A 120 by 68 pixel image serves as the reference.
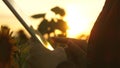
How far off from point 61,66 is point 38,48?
0.24ft

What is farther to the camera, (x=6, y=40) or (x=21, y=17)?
(x=6, y=40)


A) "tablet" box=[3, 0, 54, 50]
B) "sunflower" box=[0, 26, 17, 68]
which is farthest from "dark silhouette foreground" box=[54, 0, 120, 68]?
"sunflower" box=[0, 26, 17, 68]

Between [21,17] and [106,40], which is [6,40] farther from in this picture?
[106,40]

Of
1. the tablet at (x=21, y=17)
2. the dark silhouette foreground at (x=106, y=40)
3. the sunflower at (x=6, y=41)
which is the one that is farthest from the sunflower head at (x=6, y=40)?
the dark silhouette foreground at (x=106, y=40)

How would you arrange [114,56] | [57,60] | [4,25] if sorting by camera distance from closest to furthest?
[114,56] → [57,60] → [4,25]

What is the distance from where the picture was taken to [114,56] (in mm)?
884

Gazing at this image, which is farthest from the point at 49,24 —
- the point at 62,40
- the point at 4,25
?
the point at 62,40

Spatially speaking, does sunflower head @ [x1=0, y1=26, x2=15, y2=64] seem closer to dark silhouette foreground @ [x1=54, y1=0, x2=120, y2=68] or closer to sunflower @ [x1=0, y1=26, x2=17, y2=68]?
sunflower @ [x1=0, y1=26, x2=17, y2=68]

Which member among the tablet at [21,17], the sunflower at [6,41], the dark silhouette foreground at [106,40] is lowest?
the dark silhouette foreground at [106,40]

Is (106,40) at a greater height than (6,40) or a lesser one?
lesser

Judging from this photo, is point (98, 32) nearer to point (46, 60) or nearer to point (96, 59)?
point (96, 59)

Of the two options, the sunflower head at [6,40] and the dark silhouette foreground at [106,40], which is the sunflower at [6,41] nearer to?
the sunflower head at [6,40]

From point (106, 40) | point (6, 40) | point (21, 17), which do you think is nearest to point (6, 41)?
point (6, 40)

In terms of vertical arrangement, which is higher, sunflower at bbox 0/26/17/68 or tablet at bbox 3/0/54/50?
sunflower at bbox 0/26/17/68
